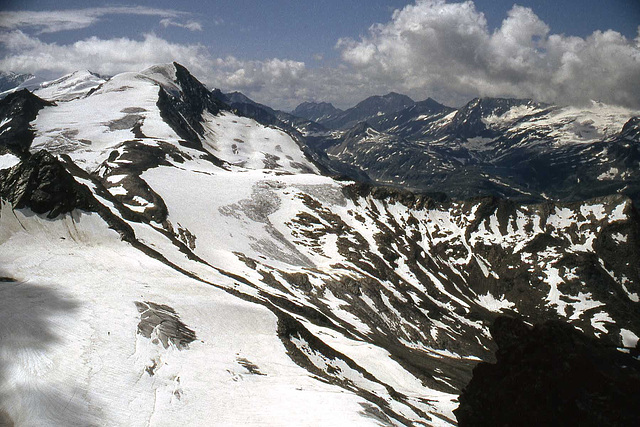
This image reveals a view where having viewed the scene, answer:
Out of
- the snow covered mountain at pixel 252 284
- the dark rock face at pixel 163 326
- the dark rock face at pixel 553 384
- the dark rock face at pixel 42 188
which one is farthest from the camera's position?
the dark rock face at pixel 42 188

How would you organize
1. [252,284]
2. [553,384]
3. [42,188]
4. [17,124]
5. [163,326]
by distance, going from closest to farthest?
[553,384] → [163,326] → [42,188] → [252,284] → [17,124]

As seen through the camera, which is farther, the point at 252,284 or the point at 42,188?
the point at 252,284

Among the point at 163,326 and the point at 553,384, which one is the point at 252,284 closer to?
the point at 163,326

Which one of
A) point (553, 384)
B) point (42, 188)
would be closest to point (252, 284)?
point (42, 188)

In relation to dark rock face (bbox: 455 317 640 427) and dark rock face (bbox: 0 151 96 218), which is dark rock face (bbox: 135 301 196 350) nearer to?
dark rock face (bbox: 455 317 640 427)

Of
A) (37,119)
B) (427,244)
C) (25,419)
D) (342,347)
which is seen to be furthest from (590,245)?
(37,119)

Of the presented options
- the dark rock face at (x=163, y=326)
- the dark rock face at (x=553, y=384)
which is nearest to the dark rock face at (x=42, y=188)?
the dark rock face at (x=163, y=326)

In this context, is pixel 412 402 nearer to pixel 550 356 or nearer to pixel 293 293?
pixel 550 356

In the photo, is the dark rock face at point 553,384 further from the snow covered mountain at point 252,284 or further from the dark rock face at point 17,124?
the dark rock face at point 17,124
